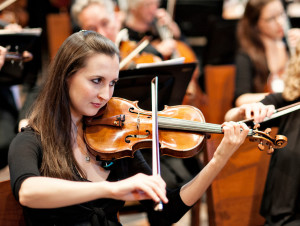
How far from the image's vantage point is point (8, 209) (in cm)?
Result: 115

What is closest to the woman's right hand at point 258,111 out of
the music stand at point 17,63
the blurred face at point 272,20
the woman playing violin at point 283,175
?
the woman playing violin at point 283,175

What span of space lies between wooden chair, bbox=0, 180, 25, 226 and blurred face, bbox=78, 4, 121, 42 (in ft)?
3.49

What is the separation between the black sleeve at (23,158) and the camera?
943mm

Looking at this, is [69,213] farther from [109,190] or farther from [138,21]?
[138,21]

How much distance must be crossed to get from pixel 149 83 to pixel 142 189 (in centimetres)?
74

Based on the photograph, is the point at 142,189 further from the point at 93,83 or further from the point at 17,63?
the point at 17,63

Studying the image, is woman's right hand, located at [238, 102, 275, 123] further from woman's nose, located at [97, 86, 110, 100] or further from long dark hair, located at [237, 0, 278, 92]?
long dark hair, located at [237, 0, 278, 92]

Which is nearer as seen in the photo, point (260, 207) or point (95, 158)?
point (95, 158)

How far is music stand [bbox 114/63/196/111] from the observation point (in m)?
1.50

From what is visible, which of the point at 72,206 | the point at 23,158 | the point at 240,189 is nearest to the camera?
the point at 23,158

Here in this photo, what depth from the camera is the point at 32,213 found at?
1.05m

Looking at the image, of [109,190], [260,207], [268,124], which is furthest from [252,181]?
[109,190]

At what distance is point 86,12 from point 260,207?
133 centimetres

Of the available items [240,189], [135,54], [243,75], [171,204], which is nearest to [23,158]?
[171,204]
